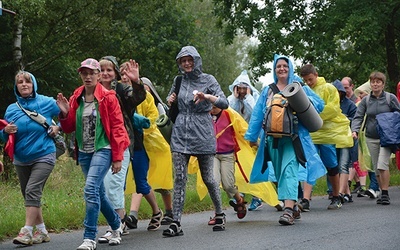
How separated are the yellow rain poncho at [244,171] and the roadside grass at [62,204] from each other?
1.77 feet

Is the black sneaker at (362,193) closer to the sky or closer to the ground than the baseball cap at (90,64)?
closer to the ground

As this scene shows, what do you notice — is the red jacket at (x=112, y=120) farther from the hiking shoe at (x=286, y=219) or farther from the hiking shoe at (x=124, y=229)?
the hiking shoe at (x=286, y=219)

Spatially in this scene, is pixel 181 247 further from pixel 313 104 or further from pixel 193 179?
pixel 193 179

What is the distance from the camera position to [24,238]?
8.11 metres

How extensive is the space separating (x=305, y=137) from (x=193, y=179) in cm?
834

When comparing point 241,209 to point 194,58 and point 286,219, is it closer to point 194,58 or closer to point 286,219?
point 286,219

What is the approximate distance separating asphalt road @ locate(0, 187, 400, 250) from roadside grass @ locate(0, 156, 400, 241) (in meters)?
0.38

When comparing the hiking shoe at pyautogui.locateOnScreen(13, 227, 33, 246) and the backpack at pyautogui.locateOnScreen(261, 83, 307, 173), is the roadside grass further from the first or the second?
the backpack at pyautogui.locateOnScreen(261, 83, 307, 173)

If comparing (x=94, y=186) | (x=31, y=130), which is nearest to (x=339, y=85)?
(x=31, y=130)

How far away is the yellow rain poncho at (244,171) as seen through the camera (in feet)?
37.0

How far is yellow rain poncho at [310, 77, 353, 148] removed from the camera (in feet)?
39.4

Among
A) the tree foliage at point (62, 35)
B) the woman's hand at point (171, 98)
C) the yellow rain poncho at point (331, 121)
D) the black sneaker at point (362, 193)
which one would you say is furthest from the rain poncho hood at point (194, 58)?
the tree foliage at point (62, 35)

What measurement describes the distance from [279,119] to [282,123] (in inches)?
2.2

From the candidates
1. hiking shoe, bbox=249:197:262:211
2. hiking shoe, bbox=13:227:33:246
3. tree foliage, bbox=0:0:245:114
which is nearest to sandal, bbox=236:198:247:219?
hiking shoe, bbox=249:197:262:211
